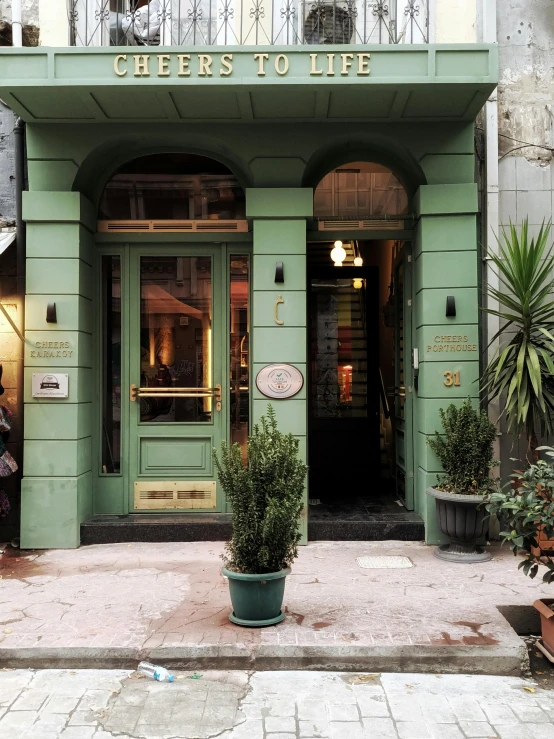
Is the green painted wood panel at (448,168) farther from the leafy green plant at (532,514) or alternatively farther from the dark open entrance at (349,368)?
the leafy green plant at (532,514)

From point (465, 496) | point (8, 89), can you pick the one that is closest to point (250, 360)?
point (465, 496)

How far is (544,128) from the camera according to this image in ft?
25.0

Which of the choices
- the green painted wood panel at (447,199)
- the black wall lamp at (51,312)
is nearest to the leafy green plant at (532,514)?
the green painted wood panel at (447,199)

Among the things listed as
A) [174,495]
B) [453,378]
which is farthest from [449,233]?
[174,495]

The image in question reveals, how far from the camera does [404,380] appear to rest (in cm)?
820

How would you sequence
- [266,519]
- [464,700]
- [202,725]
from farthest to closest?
[266,519] → [464,700] → [202,725]

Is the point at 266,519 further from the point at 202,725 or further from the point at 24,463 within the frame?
the point at 24,463

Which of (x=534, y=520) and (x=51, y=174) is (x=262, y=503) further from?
(x=51, y=174)

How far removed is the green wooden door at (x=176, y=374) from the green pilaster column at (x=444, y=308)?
2289mm

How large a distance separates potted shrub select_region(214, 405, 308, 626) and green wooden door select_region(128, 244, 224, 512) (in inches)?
109

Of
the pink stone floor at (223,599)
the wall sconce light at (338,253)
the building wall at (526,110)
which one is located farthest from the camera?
the wall sconce light at (338,253)

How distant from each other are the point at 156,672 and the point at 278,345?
375 centimetres

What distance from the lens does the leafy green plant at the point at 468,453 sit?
6.58 meters

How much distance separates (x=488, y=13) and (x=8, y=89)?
509 cm
